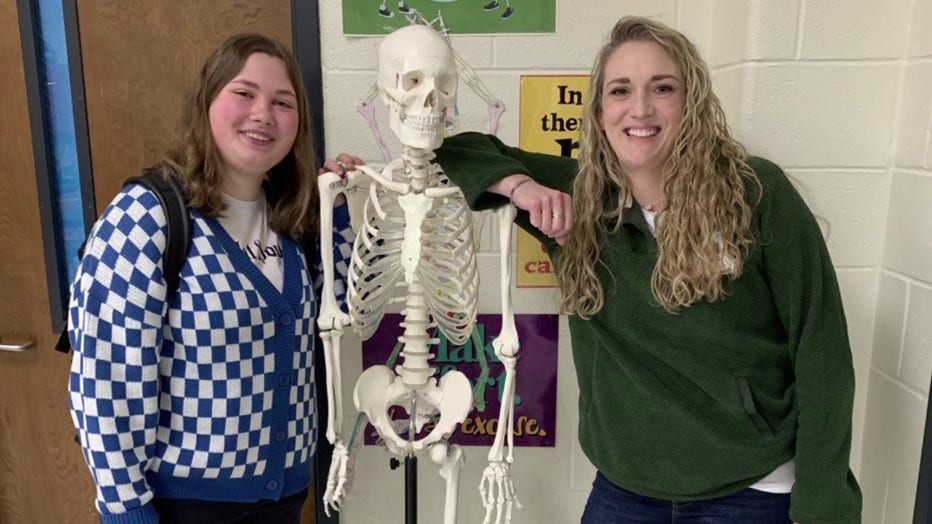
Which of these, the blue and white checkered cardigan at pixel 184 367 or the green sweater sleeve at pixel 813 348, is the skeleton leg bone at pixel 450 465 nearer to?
the blue and white checkered cardigan at pixel 184 367

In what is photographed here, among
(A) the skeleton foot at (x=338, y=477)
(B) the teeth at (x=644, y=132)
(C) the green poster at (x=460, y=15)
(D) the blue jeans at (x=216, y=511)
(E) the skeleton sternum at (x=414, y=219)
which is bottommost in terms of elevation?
(D) the blue jeans at (x=216, y=511)

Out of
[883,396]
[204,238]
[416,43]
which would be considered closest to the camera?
[416,43]

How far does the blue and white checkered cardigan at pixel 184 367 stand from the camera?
1.12 metres

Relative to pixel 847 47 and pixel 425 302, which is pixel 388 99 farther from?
pixel 847 47

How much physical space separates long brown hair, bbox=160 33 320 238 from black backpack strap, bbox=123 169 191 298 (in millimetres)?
24

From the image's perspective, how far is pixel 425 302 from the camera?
1.28 m

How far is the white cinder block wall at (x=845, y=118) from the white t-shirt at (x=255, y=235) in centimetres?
40

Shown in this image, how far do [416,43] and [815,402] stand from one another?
90cm

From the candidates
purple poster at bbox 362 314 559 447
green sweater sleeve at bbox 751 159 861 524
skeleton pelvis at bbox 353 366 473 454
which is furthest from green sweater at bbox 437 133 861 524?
purple poster at bbox 362 314 559 447

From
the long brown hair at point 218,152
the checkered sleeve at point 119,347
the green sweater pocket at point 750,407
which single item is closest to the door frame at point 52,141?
the long brown hair at point 218,152

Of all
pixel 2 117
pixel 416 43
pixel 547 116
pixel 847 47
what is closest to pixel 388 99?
pixel 416 43

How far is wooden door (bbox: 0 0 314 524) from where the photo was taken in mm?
1688

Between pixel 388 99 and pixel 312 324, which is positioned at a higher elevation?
pixel 388 99

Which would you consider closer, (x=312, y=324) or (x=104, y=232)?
(x=104, y=232)
